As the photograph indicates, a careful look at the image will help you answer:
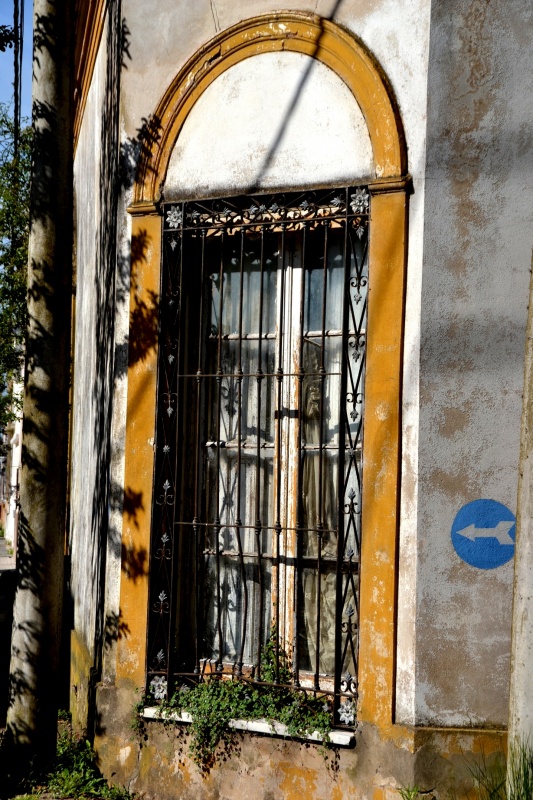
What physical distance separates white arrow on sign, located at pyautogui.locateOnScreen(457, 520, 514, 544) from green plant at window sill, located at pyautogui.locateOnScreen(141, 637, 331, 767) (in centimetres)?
125

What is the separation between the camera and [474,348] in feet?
15.7

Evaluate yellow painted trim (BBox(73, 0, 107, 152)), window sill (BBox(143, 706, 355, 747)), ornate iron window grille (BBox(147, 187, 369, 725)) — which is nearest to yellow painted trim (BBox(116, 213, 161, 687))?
ornate iron window grille (BBox(147, 187, 369, 725))

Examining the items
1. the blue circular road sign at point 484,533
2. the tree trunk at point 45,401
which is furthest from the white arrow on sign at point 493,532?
the tree trunk at point 45,401

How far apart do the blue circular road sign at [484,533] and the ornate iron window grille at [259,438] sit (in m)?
0.58

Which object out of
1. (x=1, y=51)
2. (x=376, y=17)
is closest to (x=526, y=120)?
(x=376, y=17)

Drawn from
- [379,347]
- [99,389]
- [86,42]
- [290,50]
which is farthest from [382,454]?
[86,42]

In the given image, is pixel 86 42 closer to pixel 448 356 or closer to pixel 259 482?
pixel 259 482

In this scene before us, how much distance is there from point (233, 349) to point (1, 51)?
126 inches

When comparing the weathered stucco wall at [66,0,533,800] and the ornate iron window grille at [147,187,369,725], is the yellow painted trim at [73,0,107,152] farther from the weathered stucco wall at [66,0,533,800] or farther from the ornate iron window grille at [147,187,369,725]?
the weathered stucco wall at [66,0,533,800]

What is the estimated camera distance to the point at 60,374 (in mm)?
5336

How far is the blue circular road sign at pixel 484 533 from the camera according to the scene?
186 inches

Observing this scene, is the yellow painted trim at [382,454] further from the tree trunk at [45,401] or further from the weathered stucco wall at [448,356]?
the tree trunk at [45,401]

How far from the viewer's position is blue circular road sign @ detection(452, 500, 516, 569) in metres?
4.73

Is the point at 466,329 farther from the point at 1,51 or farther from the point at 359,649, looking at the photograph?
the point at 1,51
